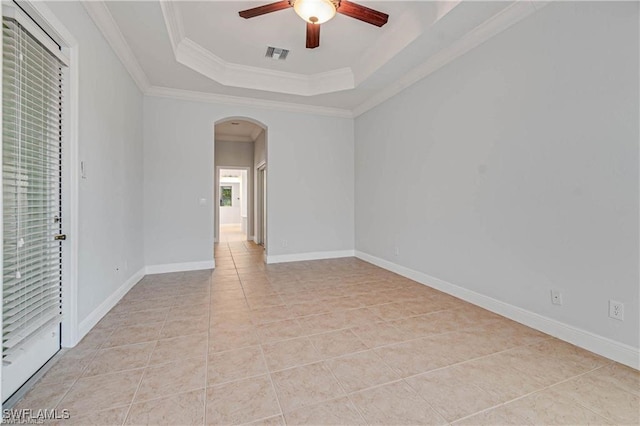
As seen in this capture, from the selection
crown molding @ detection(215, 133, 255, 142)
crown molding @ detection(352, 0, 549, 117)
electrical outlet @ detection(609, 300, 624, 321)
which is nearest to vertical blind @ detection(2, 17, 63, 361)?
crown molding @ detection(352, 0, 549, 117)

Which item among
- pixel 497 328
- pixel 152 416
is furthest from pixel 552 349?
pixel 152 416

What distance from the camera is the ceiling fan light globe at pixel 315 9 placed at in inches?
93.4

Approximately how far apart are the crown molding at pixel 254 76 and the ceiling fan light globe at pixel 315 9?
160 centimetres

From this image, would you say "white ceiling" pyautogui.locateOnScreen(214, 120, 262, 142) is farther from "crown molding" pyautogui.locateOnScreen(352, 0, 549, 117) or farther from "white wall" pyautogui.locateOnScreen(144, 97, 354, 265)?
"crown molding" pyautogui.locateOnScreen(352, 0, 549, 117)

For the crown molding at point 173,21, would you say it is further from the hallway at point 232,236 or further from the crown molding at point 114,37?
the hallway at point 232,236

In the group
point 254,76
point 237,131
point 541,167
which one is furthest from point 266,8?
point 237,131

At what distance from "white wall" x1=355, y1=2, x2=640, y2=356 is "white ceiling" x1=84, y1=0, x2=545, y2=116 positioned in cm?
33

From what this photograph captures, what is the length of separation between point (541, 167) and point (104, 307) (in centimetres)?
408

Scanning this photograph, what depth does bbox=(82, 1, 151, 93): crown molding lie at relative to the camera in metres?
2.38

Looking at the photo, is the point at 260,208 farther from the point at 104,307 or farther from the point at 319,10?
the point at 319,10

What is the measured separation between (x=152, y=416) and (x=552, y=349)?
2622mm

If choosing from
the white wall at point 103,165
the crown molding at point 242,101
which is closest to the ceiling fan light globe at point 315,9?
the white wall at point 103,165

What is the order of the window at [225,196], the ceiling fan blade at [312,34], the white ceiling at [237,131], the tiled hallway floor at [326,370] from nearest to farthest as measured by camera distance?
the tiled hallway floor at [326,370]
the ceiling fan blade at [312,34]
the white ceiling at [237,131]
the window at [225,196]

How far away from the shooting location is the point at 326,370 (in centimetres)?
183
